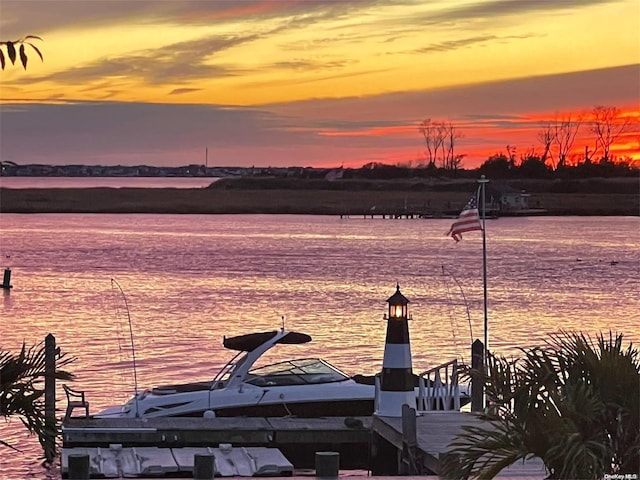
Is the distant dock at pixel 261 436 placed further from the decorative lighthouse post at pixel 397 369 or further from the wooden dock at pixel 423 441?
the decorative lighthouse post at pixel 397 369

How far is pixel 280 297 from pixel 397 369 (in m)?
38.5

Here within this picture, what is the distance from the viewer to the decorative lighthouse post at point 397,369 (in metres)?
14.5

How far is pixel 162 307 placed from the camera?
48.1 metres

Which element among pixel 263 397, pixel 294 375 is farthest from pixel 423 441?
pixel 294 375

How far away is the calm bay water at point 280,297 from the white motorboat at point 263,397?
222 cm

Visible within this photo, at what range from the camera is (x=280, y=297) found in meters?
53.0

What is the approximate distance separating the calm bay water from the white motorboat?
7.29ft

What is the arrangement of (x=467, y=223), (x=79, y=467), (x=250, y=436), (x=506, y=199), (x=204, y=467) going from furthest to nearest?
(x=506, y=199) → (x=467, y=223) → (x=250, y=436) → (x=79, y=467) → (x=204, y=467)

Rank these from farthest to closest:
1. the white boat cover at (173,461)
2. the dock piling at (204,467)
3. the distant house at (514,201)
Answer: the distant house at (514,201) < the white boat cover at (173,461) < the dock piling at (204,467)

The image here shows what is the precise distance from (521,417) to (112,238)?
109273 mm

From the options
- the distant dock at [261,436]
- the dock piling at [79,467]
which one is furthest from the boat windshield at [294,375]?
the dock piling at [79,467]

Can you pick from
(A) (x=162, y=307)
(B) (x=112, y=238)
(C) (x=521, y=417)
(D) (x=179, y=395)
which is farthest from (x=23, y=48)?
(B) (x=112, y=238)

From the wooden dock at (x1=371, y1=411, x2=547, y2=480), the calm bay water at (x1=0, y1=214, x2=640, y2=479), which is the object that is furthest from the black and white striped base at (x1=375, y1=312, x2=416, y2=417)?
the calm bay water at (x1=0, y1=214, x2=640, y2=479)

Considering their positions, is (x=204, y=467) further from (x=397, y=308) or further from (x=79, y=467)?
(x=397, y=308)
